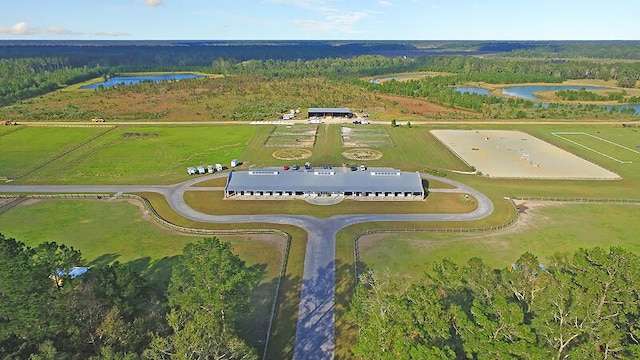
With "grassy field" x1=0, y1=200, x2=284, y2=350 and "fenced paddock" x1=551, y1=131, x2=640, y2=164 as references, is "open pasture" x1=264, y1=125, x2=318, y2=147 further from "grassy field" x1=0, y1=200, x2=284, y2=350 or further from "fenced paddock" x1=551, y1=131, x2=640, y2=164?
"fenced paddock" x1=551, y1=131, x2=640, y2=164

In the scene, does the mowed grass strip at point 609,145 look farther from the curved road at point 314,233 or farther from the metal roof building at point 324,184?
the metal roof building at point 324,184

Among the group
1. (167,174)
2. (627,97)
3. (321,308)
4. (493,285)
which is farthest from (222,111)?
(627,97)

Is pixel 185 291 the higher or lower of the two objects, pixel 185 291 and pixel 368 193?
the higher

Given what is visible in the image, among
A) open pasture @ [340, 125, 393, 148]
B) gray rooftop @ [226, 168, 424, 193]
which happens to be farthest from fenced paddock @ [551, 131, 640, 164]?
gray rooftop @ [226, 168, 424, 193]

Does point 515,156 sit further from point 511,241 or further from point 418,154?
point 511,241

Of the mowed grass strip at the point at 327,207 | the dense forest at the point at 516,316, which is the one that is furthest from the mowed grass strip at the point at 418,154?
the dense forest at the point at 516,316

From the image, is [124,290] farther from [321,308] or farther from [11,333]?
[321,308]

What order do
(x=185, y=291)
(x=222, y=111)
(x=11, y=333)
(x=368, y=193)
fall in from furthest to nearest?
1. (x=222, y=111)
2. (x=368, y=193)
3. (x=185, y=291)
4. (x=11, y=333)
